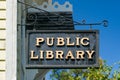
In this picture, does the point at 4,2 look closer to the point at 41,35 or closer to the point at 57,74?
the point at 41,35

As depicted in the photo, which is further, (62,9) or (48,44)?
(62,9)

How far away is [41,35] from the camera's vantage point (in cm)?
956

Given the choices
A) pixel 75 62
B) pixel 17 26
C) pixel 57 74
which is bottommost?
pixel 57 74

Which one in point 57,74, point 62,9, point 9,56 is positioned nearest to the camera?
point 9,56

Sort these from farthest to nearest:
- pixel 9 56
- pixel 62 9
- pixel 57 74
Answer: pixel 57 74
pixel 62 9
pixel 9 56

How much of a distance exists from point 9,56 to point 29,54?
1.16ft

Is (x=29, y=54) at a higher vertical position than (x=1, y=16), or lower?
lower

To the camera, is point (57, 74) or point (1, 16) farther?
point (57, 74)

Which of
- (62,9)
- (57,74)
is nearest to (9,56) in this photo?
(62,9)

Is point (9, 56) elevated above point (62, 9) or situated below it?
below

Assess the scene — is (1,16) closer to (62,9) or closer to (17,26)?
(17,26)

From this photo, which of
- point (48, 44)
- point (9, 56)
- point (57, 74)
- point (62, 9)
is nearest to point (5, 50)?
point (9, 56)

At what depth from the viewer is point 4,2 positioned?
9.62 metres

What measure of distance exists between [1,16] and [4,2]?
0.84ft
